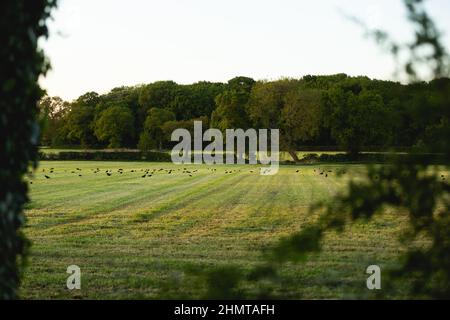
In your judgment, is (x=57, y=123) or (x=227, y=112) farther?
(x=57, y=123)

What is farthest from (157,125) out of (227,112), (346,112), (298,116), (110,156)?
(346,112)

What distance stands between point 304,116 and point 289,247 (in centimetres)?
6494

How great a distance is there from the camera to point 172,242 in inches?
480

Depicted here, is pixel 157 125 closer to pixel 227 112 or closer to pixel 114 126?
pixel 114 126

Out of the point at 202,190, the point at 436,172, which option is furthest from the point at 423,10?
the point at 202,190

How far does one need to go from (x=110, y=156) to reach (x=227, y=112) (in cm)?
1592

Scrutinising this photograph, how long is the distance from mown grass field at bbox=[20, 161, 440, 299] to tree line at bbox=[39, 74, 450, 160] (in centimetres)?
816

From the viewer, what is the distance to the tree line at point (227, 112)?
68125mm

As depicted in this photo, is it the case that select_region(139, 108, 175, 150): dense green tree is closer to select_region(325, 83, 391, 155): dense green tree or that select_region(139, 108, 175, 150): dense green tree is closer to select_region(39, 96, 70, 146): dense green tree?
select_region(39, 96, 70, 146): dense green tree

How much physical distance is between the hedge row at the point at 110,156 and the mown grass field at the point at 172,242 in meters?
47.7

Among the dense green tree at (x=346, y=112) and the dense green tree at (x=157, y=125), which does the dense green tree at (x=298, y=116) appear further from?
the dense green tree at (x=157, y=125)

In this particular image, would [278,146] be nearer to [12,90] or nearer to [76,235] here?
[76,235]

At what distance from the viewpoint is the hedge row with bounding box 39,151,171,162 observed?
232ft

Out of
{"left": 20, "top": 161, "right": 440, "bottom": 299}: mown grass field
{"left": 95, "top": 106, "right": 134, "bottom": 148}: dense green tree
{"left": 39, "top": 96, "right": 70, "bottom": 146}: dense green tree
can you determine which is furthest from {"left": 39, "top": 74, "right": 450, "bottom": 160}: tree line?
{"left": 20, "top": 161, "right": 440, "bottom": 299}: mown grass field
